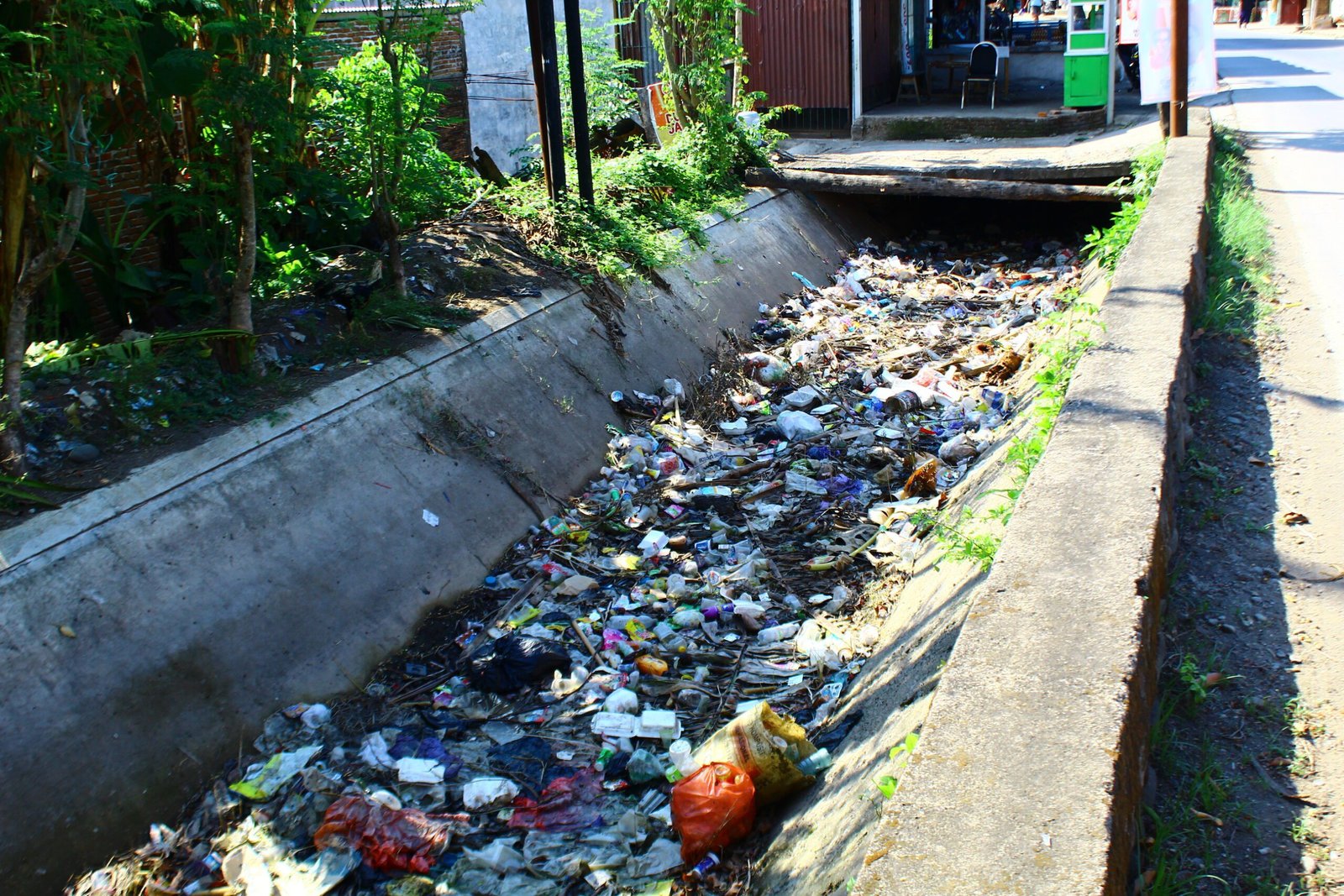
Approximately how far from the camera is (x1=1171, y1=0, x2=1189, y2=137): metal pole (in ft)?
31.4

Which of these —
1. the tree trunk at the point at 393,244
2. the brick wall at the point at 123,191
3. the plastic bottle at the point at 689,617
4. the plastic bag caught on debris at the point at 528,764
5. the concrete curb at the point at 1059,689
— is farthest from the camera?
the brick wall at the point at 123,191

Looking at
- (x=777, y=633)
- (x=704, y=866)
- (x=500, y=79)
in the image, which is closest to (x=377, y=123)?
(x=777, y=633)

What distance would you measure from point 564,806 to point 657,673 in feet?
2.47

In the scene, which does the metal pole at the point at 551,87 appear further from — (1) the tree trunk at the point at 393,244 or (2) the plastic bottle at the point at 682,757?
(2) the plastic bottle at the point at 682,757

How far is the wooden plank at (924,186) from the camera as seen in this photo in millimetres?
9508

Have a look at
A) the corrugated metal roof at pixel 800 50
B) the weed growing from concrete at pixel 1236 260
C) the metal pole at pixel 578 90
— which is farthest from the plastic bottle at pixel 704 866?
the corrugated metal roof at pixel 800 50

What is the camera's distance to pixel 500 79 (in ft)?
39.1

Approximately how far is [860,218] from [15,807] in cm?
972

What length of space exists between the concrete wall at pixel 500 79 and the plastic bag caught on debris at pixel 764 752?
9252mm

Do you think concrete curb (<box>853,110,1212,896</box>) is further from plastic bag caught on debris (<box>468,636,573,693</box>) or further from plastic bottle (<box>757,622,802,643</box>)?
plastic bag caught on debris (<box>468,636,573,693</box>)

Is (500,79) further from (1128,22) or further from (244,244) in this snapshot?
(244,244)

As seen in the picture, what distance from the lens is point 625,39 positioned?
14281 mm

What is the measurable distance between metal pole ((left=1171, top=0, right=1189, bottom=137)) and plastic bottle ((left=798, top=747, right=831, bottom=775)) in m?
8.74

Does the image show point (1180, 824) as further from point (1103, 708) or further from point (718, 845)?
point (718, 845)
